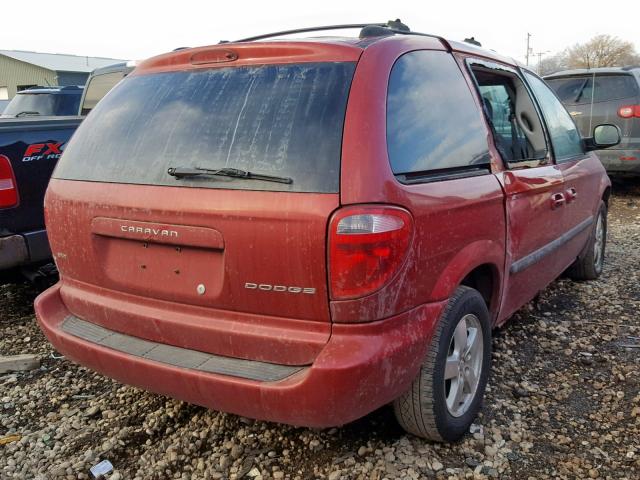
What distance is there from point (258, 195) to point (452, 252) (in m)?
0.85

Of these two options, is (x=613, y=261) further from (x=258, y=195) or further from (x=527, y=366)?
(x=258, y=195)

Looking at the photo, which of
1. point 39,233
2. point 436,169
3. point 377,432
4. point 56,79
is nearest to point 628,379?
point 377,432

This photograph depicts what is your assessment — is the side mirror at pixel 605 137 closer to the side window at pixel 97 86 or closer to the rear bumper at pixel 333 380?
the rear bumper at pixel 333 380

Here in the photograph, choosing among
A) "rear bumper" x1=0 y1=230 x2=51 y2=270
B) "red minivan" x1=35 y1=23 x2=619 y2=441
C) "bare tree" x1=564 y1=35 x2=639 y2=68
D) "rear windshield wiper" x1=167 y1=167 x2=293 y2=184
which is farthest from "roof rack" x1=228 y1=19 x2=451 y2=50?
"bare tree" x1=564 y1=35 x2=639 y2=68

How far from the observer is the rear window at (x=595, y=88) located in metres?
8.22

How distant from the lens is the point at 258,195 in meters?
2.06

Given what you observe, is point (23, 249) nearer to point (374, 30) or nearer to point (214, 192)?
point (214, 192)

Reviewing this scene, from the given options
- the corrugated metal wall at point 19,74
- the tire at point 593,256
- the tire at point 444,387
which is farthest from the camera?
the corrugated metal wall at point 19,74

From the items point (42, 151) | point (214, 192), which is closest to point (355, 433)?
point (214, 192)

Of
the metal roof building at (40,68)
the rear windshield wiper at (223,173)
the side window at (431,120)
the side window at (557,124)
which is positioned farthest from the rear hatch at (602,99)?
the metal roof building at (40,68)

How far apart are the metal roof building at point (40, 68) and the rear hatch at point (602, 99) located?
1402 inches

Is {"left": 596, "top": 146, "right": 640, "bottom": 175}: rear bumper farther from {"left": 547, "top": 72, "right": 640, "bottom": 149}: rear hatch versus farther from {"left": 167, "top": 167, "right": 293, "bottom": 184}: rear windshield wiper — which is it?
{"left": 167, "top": 167, "right": 293, "bottom": 184}: rear windshield wiper

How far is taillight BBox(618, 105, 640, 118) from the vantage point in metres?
8.05

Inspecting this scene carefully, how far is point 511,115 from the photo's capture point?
3561mm
